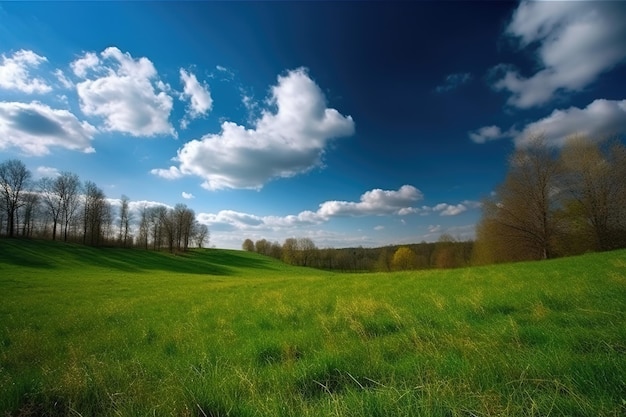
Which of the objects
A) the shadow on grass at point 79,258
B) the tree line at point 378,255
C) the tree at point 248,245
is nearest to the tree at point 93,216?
the shadow on grass at point 79,258

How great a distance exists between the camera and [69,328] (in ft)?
35.4

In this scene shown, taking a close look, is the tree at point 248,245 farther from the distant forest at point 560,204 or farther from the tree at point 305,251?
the distant forest at point 560,204

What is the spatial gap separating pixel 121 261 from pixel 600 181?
81.1 metres

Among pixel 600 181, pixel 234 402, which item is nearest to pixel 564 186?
pixel 600 181

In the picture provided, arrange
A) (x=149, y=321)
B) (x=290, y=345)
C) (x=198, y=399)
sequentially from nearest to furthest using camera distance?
(x=198, y=399) < (x=290, y=345) < (x=149, y=321)

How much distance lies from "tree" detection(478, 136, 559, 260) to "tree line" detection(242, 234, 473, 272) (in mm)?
28441

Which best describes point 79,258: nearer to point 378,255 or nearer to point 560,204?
point 560,204

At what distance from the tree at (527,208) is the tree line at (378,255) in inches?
1120

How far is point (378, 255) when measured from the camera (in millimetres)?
136625

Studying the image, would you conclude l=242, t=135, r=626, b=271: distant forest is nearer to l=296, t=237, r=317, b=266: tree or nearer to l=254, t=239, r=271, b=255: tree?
l=296, t=237, r=317, b=266: tree

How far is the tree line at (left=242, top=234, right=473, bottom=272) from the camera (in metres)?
79.4

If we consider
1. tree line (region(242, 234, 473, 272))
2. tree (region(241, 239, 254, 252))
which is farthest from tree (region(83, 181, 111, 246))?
tree (region(241, 239, 254, 252))

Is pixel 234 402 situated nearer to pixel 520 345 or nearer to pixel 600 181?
pixel 520 345

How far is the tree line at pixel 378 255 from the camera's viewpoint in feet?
A: 261
